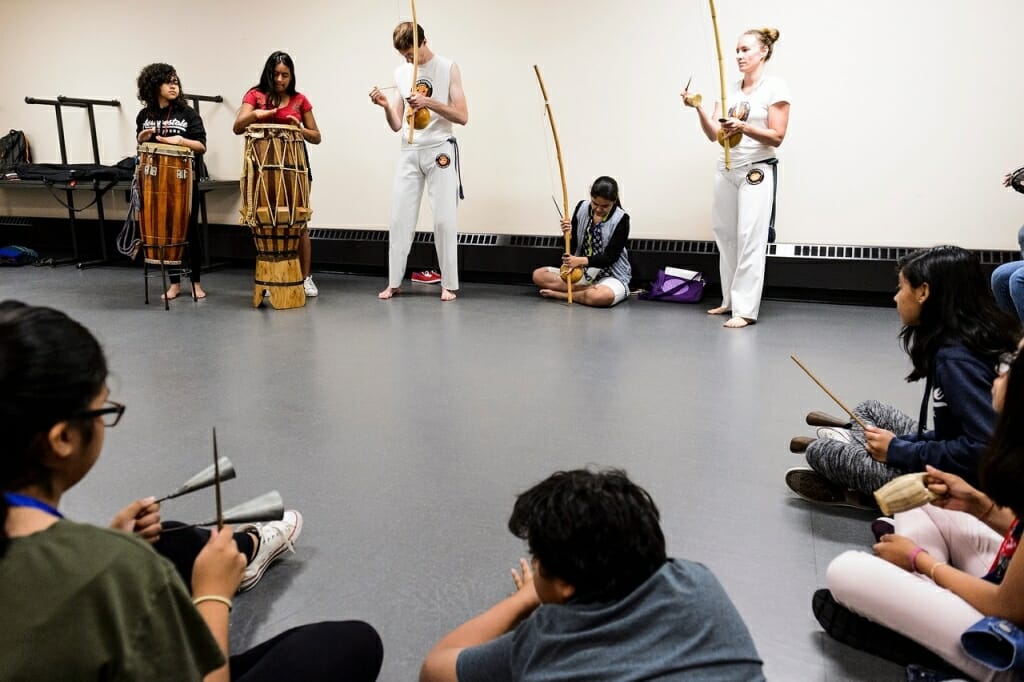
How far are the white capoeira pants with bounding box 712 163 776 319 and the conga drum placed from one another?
320 cm

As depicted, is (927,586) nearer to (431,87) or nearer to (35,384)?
(35,384)

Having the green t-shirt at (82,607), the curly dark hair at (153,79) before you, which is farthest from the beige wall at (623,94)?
the green t-shirt at (82,607)

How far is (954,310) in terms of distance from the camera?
6.19 ft

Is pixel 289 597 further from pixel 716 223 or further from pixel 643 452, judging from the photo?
pixel 716 223

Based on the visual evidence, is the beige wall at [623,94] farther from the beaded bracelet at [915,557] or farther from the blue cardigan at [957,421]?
the beaded bracelet at [915,557]

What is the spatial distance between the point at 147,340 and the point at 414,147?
2089 millimetres

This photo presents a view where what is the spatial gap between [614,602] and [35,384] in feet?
2.36

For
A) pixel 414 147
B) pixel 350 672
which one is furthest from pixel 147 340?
pixel 350 672

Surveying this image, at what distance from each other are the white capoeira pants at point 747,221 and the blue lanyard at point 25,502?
4196 millimetres

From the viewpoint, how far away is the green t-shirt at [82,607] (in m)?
0.78

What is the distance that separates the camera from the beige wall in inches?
194

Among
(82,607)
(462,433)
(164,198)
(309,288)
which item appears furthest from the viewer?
(309,288)

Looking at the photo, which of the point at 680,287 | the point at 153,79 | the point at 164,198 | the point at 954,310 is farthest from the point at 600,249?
the point at 954,310

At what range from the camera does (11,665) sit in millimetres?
783
